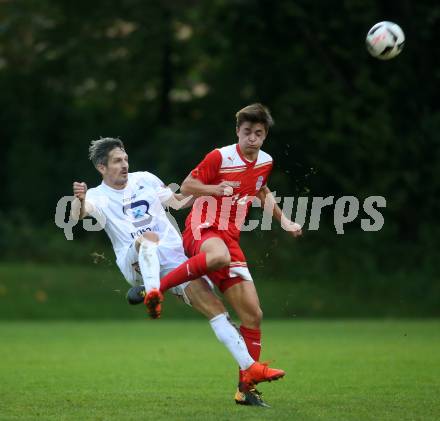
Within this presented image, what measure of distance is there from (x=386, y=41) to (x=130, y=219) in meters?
3.26

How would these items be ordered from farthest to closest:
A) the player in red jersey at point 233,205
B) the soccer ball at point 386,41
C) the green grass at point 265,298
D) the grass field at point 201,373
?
1. the green grass at point 265,298
2. the soccer ball at point 386,41
3. the player in red jersey at point 233,205
4. the grass field at point 201,373

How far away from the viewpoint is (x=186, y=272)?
777cm

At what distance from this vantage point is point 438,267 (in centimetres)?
2195

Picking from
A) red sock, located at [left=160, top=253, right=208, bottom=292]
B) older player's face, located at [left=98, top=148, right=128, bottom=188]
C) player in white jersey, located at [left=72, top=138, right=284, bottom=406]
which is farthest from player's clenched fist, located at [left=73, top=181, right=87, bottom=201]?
red sock, located at [left=160, top=253, right=208, bottom=292]

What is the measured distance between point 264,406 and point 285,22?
17.5 meters

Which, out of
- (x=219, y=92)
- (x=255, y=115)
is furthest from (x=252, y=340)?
(x=219, y=92)

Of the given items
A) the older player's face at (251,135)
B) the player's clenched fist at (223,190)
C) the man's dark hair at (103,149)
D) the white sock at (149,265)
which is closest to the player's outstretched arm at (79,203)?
the man's dark hair at (103,149)

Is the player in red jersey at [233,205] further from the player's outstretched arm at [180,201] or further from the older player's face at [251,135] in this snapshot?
the player's outstretched arm at [180,201]

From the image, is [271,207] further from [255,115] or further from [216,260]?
[216,260]

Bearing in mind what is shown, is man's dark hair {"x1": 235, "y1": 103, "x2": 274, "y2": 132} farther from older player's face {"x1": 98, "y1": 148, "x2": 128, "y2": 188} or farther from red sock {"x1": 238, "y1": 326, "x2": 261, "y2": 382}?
red sock {"x1": 238, "y1": 326, "x2": 261, "y2": 382}

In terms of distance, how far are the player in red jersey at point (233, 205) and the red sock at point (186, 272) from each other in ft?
0.31

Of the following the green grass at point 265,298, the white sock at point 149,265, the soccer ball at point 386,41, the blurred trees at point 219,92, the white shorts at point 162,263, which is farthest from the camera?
the blurred trees at point 219,92

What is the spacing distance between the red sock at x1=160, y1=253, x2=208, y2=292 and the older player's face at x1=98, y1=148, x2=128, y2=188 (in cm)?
105

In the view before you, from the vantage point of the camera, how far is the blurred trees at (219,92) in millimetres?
23062
